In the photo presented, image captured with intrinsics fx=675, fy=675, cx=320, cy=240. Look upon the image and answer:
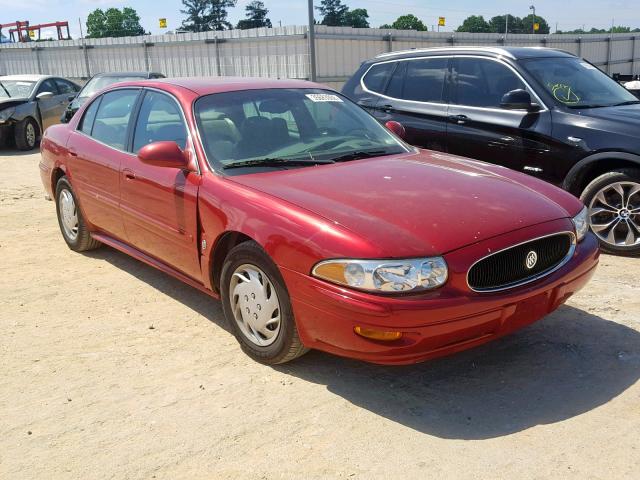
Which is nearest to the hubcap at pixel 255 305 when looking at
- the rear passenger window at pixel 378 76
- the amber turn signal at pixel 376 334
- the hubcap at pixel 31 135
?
the amber turn signal at pixel 376 334

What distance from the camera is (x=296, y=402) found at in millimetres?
3408

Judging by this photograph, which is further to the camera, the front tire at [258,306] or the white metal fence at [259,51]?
the white metal fence at [259,51]

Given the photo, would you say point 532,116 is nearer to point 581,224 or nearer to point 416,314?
point 581,224

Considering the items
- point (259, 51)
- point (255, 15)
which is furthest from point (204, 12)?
point (259, 51)

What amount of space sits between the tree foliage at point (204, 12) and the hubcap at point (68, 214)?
8589 centimetres

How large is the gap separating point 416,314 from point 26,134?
42.7 feet

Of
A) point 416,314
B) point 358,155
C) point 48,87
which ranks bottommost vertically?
point 416,314

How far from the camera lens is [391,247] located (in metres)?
3.11

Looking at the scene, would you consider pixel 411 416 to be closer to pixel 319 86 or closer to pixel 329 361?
pixel 329 361

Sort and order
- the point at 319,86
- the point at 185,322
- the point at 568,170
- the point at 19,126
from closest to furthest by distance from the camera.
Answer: the point at 185,322 < the point at 319,86 < the point at 568,170 < the point at 19,126

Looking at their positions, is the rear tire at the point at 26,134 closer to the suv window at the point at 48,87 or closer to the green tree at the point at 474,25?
the suv window at the point at 48,87

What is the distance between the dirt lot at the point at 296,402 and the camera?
2889 millimetres

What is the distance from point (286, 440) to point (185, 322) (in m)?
1.63

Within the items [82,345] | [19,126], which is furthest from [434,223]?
[19,126]
